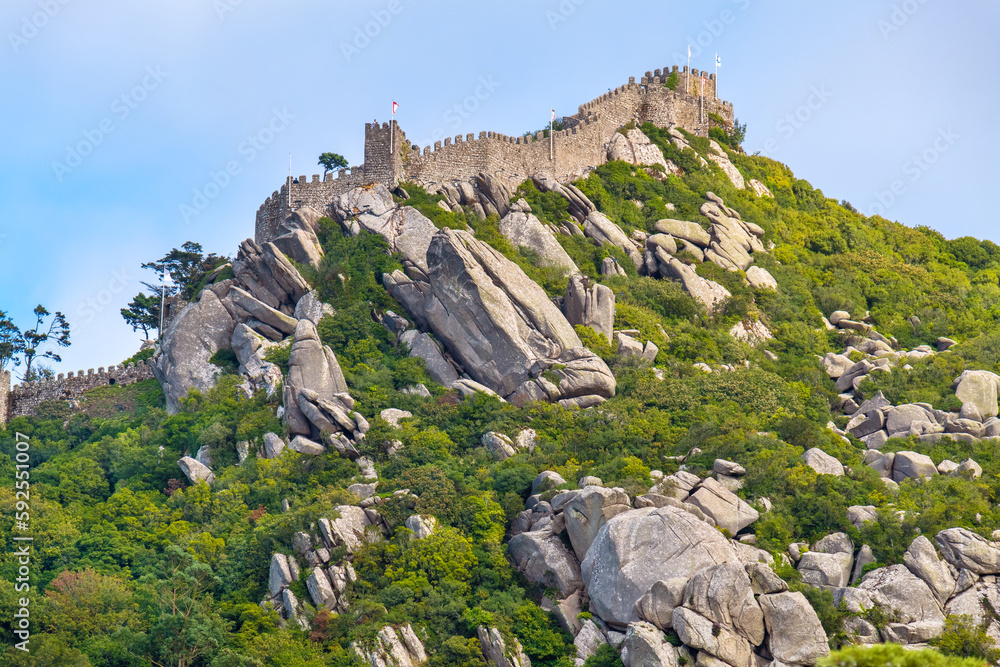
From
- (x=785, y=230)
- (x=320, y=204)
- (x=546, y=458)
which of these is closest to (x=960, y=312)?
(x=785, y=230)

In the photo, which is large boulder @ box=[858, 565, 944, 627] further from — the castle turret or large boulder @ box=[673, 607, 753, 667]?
the castle turret

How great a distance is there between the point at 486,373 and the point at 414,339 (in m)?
3.82

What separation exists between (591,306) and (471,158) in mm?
12493

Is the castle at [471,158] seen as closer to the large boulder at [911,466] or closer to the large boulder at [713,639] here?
the large boulder at [911,466]

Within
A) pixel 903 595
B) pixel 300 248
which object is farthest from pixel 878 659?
pixel 300 248

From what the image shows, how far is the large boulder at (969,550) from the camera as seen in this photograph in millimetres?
39344

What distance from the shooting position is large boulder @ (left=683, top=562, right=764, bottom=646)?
3684 cm

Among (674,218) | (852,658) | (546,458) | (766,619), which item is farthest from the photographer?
(674,218)

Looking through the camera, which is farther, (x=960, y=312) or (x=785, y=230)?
(x=785, y=230)

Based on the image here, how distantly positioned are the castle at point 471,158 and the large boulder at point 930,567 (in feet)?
101

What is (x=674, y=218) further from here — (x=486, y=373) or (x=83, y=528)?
(x=83, y=528)

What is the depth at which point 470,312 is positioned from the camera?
52312 millimetres

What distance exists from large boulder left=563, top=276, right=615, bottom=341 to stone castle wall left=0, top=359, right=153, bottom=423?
20886 millimetres

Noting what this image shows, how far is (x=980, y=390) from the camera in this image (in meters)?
51.9
